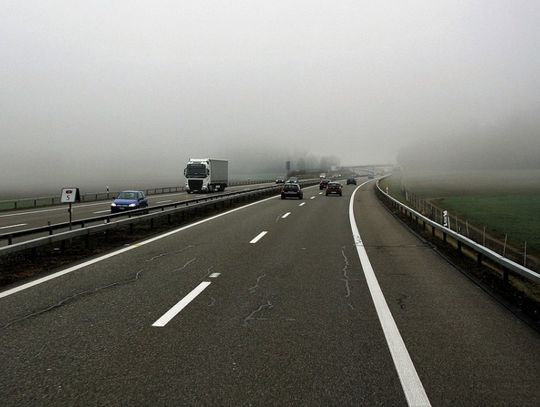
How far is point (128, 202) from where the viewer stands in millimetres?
22094

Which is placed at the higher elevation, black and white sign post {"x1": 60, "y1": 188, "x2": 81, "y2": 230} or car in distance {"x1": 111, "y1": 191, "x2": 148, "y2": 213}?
black and white sign post {"x1": 60, "y1": 188, "x2": 81, "y2": 230}

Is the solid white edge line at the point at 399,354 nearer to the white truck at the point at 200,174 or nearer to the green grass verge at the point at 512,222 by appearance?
the green grass verge at the point at 512,222

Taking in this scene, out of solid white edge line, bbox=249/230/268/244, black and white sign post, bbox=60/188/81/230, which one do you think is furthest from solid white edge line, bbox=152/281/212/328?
black and white sign post, bbox=60/188/81/230

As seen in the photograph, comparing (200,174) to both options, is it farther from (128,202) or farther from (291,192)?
(128,202)

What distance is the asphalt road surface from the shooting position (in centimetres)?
362

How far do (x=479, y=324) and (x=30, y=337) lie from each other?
217 inches

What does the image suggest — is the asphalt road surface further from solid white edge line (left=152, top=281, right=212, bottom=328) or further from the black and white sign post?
the black and white sign post

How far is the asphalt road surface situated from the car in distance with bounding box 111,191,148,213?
44.0ft

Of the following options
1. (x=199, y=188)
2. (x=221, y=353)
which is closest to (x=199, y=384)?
(x=221, y=353)

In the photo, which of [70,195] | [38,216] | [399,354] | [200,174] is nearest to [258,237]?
[70,195]

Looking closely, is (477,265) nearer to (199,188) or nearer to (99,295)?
(99,295)

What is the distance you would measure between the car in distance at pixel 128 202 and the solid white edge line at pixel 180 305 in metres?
15.8

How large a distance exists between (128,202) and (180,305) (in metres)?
17.2

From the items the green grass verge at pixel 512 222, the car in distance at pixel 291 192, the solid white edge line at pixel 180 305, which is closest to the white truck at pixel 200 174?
the car in distance at pixel 291 192
